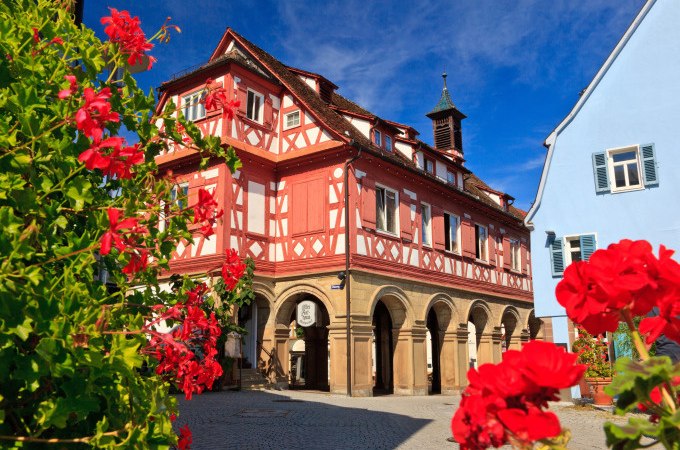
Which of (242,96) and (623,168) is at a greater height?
(242,96)

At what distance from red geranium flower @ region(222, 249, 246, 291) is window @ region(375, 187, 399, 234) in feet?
47.4

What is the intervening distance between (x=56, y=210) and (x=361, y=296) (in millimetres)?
14467

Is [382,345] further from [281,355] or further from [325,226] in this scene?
[325,226]

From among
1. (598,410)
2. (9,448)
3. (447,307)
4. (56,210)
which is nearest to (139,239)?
(56,210)

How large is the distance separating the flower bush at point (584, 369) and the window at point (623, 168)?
15659 mm

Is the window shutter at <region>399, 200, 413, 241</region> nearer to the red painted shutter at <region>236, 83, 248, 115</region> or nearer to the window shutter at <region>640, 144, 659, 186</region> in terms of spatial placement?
the red painted shutter at <region>236, 83, 248, 115</region>

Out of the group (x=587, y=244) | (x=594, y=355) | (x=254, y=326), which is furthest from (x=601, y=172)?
(x=254, y=326)

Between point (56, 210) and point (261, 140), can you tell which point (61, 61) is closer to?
point (56, 210)

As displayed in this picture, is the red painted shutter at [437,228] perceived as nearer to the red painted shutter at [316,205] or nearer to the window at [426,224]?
the window at [426,224]

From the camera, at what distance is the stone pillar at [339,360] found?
16.1m

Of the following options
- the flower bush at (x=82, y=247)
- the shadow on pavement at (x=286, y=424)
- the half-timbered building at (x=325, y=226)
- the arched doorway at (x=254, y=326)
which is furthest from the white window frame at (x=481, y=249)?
the flower bush at (x=82, y=247)

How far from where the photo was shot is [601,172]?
53.0 feet

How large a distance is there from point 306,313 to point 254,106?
20.0 feet

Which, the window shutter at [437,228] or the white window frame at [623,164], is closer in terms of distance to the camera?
the white window frame at [623,164]
